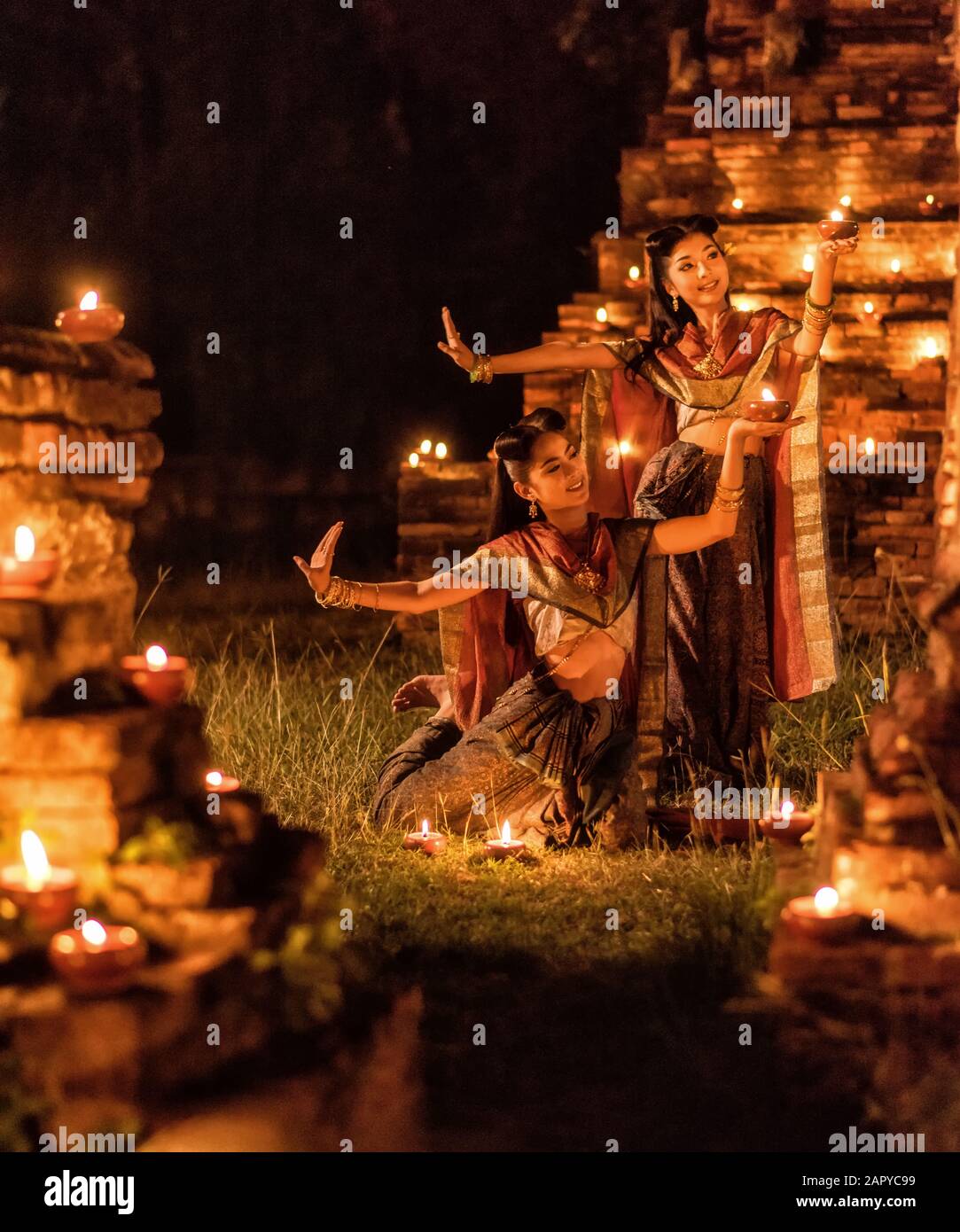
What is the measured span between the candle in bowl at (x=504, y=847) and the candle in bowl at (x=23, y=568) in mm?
2044

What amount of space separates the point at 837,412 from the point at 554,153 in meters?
7.81

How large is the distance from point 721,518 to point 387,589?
105cm

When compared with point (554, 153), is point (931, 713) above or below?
below

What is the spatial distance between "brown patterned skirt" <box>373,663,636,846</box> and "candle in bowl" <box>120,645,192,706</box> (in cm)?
175

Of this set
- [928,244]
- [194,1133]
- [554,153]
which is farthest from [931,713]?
[554,153]

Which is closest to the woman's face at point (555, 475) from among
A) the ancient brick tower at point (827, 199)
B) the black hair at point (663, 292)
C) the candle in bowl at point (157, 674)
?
the black hair at point (663, 292)

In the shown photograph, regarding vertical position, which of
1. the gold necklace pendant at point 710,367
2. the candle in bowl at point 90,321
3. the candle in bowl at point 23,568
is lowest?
the candle in bowl at point 23,568

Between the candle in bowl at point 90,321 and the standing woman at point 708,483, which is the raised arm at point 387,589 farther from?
the candle in bowl at point 90,321

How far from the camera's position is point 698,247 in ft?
17.7

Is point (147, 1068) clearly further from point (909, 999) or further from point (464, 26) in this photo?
point (464, 26)

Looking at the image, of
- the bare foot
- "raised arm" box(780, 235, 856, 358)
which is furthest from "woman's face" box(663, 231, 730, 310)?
the bare foot

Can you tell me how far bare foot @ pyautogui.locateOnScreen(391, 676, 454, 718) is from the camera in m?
6.12

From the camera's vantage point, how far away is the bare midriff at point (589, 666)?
5.30 meters

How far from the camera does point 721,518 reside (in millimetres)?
5039
